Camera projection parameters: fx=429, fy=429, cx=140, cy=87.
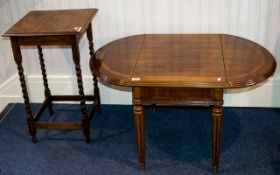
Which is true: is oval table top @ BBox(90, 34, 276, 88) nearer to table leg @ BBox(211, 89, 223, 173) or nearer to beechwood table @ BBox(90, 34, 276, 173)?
beechwood table @ BBox(90, 34, 276, 173)

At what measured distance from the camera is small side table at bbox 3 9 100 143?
2.66m

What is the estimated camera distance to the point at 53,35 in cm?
265

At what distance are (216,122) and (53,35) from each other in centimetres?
112

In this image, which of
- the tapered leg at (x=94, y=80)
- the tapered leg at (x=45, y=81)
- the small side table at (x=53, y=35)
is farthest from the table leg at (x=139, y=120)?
the tapered leg at (x=45, y=81)

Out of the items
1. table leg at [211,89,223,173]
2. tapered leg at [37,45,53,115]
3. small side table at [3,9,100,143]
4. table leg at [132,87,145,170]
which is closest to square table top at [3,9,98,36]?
small side table at [3,9,100,143]

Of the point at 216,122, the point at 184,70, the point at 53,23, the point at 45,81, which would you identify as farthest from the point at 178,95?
the point at 45,81

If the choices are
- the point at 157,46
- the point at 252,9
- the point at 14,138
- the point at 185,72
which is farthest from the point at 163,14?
the point at 14,138

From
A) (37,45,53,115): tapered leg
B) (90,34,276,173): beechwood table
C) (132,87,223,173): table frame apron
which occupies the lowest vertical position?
(37,45,53,115): tapered leg

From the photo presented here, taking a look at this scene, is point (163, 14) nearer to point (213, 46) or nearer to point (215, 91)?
point (213, 46)

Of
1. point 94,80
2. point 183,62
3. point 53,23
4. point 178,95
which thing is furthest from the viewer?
point 94,80

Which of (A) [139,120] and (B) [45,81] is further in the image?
(B) [45,81]

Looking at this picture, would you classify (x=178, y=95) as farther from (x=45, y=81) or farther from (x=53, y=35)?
(x=45, y=81)

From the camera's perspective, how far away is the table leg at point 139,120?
2436mm

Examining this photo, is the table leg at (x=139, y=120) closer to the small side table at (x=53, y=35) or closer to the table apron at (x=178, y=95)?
the table apron at (x=178, y=95)
